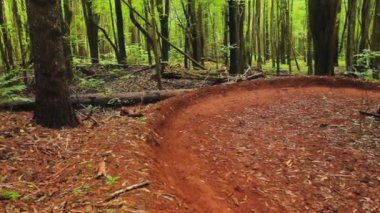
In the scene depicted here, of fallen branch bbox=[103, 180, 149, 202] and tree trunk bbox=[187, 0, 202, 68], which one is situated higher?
tree trunk bbox=[187, 0, 202, 68]

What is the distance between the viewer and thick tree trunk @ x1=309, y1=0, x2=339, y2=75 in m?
14.7

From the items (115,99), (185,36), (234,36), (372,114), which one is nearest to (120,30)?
(185,36)

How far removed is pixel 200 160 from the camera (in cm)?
737

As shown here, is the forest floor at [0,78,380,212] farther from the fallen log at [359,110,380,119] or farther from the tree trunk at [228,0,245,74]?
the tree trunk at [228,0,245,74]

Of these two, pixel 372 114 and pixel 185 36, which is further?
pixel 185 36

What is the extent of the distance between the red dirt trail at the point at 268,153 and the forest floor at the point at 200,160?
22 millimetres

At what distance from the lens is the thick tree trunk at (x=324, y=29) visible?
48.3ft

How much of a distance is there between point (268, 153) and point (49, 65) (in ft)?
14.4

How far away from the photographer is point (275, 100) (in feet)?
39.2

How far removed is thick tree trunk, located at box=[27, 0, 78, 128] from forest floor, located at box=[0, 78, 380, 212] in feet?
1.04

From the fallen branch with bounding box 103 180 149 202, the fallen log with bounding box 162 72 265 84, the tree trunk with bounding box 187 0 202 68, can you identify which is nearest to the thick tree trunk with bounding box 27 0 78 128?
the fallen branch with bounding box 103 180 149 202

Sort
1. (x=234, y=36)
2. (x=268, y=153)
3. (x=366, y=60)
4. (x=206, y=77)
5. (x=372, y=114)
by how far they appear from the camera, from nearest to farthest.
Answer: (x=268, y=153), (x=372, y=114), (x=366, y=60), (x=206, y=77), (x=234, y=36)

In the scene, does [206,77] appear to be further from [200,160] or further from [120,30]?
[200,160]

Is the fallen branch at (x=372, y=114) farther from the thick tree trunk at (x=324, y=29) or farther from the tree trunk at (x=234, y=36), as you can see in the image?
the tree trunk at (x=234, y=36)
